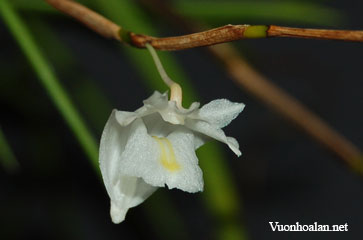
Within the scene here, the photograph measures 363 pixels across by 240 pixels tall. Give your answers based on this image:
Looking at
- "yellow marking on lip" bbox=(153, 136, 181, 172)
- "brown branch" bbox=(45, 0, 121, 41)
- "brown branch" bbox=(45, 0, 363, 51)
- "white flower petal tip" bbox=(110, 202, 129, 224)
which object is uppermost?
"brown branch" bbox=(45, 0, 121, 41)

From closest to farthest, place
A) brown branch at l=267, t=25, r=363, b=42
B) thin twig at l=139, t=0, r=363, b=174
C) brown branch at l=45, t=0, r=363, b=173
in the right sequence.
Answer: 1. brown branch at l=267, t=25, r=363, b=42
2. brown branch at l=45, t=0, r=363, b=173
3. thin twig at l=139, t=0, r=363, b=174

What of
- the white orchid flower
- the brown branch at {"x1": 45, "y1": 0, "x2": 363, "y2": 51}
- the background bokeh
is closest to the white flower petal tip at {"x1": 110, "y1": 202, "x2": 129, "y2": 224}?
the white orchid flower

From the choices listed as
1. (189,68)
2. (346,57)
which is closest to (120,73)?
(189,68)

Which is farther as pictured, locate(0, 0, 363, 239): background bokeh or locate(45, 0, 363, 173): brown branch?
locate(0, 0, 363, 239): background bokeh

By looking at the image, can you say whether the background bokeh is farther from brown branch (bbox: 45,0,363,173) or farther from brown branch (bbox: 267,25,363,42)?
brown branch (bbox: 267,25,363,42)

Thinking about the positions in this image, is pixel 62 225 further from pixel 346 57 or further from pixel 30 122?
pixel 346 57

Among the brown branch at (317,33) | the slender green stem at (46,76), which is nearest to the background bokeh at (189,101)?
the slender green stem at (46,76)

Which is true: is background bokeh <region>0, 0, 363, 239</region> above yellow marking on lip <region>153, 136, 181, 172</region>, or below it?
above
